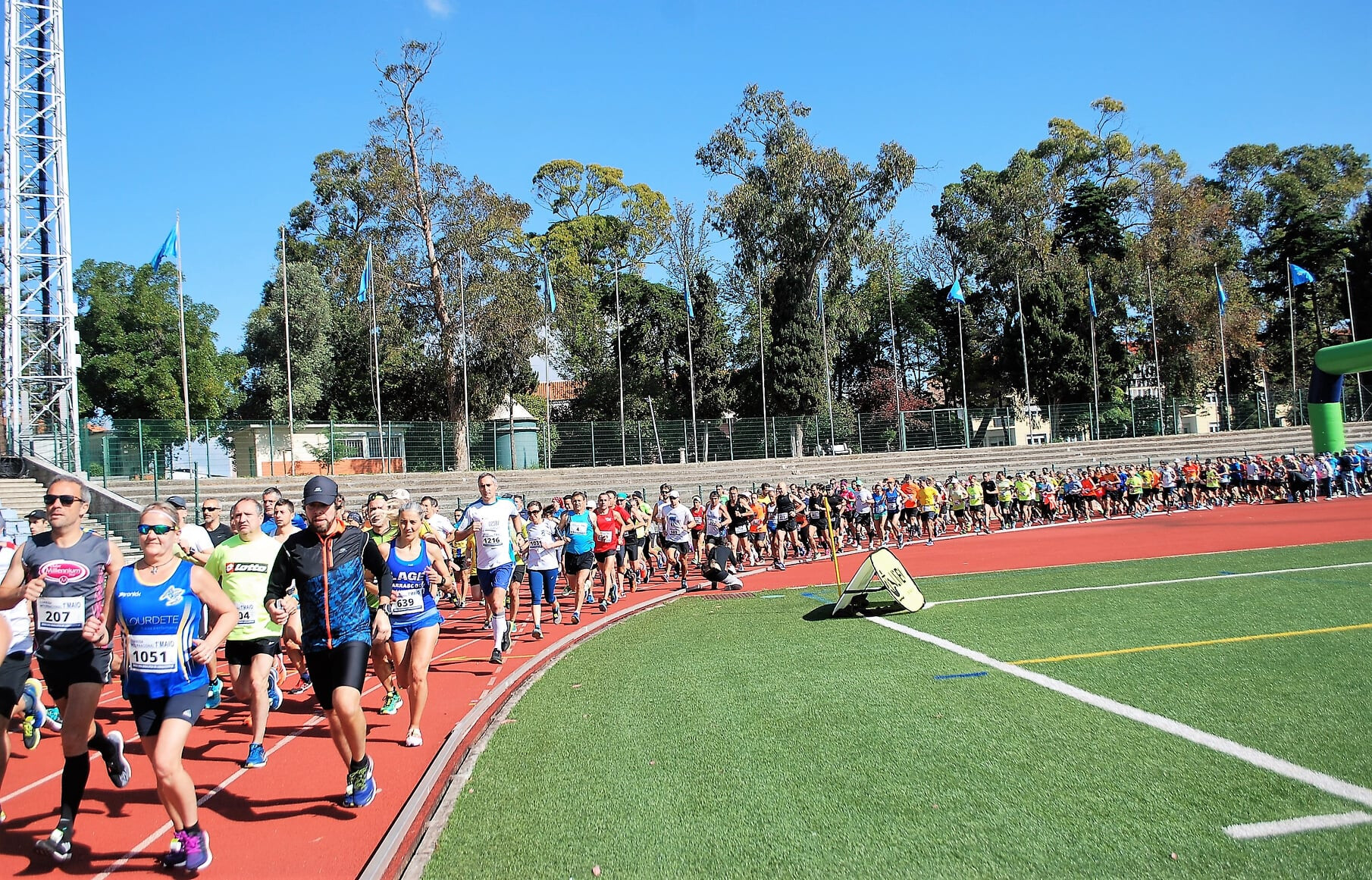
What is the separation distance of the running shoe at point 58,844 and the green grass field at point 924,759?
6.78ft

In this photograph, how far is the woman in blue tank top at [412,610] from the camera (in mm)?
6758

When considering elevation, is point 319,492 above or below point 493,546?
above

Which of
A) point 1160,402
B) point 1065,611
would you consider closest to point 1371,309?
point 1160,402

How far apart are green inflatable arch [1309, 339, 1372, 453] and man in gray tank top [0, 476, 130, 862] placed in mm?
30155

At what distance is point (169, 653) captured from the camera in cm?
482

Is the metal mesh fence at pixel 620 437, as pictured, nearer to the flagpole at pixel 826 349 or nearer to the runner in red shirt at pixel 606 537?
the flagpole at pixel 826 349

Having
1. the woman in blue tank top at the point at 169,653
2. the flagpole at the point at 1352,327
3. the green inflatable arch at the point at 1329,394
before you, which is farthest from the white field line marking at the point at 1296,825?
the flagpole at the point at 1352,327

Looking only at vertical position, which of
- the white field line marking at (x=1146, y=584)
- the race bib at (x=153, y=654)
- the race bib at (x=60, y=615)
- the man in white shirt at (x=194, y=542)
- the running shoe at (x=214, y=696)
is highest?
the man in white shirt at (x=194, y=542)

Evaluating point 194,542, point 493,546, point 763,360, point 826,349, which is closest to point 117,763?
point 194,542

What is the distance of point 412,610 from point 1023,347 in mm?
45154

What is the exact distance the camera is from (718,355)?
4566cm

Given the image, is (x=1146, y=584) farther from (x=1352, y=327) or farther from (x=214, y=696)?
(x=1352, y=327)

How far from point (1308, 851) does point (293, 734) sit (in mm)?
6947

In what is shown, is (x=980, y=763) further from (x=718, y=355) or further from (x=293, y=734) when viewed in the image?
(x=718, y=355)
